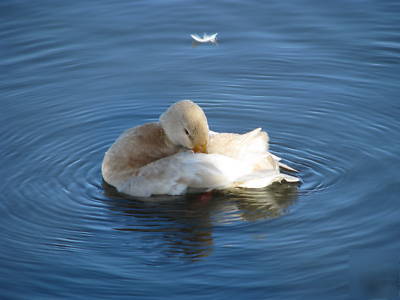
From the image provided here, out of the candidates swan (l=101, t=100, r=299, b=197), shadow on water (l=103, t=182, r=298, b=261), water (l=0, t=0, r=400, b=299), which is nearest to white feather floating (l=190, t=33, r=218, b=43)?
water (l=0, t=0, r=400, b=299)

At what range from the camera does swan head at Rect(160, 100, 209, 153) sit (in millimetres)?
8078

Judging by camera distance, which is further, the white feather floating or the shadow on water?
the white feather floating

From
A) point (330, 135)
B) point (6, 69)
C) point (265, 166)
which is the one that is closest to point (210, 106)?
point (330, 135)

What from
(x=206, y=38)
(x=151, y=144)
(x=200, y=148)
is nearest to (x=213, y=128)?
(x=151, y=144)

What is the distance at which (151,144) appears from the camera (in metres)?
8.62

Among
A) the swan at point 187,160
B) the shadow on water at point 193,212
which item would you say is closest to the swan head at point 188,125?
the swan at point 187,160

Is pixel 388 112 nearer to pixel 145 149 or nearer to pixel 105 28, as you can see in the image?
pixel 145 149

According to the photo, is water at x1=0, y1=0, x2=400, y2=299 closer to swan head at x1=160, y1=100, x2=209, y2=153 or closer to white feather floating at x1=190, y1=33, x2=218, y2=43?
white feather floating at x1=190, y1=33, x2=218, y2=43

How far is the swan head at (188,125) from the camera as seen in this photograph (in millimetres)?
8078

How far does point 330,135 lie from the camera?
9445 mm

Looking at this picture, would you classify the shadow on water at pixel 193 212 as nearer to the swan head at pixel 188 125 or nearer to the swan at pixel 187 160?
the swan at pixel 187 160

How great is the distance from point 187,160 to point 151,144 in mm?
622

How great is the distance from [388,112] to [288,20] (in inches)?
119

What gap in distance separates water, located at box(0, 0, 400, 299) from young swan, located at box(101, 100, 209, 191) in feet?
0.83
